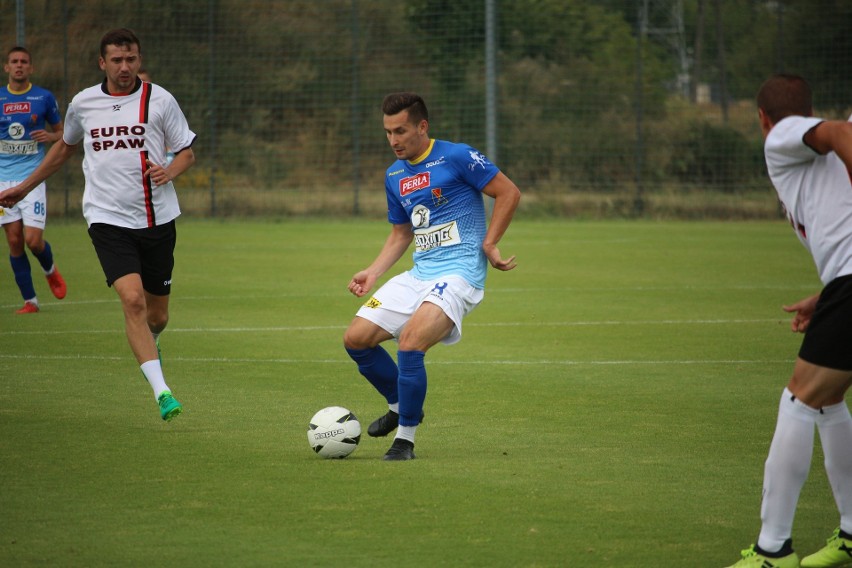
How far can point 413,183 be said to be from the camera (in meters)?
7.17

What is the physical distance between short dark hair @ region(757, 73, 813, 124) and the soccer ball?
3.01m

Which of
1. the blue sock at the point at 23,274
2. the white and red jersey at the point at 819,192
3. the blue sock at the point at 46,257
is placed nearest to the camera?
the white and red jersey at the point at 819,192

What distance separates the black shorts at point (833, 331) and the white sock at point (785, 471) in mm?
205

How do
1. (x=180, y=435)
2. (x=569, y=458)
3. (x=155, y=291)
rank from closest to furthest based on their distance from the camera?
1. (x=569, y=458)
2. (x=180, y=435)
3. (x=155, y=291)

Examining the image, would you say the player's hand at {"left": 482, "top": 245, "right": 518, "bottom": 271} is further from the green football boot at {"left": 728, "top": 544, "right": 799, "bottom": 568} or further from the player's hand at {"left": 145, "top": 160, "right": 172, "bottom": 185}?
the green football boot at {"left": 728, "top": 544, "right": 799, "bottom": 568}

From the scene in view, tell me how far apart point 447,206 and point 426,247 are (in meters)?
0.28

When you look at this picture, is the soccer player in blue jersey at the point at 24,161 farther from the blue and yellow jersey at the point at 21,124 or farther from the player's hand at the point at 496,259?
the player's hand at the point at 496,259

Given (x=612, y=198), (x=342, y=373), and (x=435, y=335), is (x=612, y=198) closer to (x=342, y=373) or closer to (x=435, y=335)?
(x=342, y=373)

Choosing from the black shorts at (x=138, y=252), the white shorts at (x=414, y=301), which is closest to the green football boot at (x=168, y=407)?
the black shorts at (x=138, y=252)

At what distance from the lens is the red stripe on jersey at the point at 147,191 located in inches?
310

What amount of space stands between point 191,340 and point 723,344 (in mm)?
4942

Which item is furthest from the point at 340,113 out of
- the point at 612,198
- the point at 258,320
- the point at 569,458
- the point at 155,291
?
the point at 569,458

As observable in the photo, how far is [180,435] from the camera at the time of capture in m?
7.28

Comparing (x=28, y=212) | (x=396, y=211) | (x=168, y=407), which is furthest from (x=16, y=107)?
(x=396, y=211)
